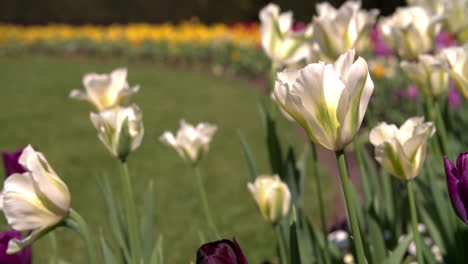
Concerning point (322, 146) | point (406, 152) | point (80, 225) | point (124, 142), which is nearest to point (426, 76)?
point (406, 152)

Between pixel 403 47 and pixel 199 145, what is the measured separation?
63 cm

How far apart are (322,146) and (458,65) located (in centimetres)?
49

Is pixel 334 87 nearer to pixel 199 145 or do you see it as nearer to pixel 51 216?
pixel 51 216

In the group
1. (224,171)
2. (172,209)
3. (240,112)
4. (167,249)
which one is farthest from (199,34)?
(167,249)

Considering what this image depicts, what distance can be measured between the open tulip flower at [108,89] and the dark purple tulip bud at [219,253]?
2.22 feet

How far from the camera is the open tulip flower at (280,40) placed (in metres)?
1.60

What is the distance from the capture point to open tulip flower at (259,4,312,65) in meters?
1.60

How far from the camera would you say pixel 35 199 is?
104cm

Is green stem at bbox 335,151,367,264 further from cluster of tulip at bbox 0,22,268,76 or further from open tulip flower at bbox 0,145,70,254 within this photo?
cluster of tulip at bbox 0,22,268,76

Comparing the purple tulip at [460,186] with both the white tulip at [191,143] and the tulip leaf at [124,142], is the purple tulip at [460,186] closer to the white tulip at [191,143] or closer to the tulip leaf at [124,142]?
the tulip leaf at [124,142]

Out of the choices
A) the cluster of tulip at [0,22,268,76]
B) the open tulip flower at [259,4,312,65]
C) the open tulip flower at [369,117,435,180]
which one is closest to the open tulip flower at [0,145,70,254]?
the open tulip flower at [369,117,435,180]

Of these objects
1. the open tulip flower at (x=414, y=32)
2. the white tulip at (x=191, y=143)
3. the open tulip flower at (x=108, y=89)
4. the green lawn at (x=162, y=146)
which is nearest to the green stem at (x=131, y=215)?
the open tulip flower at (x=108, y=89)

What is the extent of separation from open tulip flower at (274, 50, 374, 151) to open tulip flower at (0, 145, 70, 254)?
438mm

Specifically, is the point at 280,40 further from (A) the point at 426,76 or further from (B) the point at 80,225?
(B) the point at 80,225
